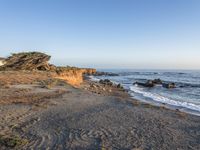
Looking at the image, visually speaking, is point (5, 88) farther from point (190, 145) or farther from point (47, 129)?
point (190, 145)

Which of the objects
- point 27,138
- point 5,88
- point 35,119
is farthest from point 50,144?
point 5,88

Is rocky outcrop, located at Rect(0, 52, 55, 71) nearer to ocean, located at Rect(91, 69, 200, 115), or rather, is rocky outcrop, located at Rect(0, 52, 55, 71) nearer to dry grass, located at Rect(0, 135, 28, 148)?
ocean, located at Rect(91, 69, 200, 115)

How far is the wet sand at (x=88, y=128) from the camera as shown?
7.99 metres

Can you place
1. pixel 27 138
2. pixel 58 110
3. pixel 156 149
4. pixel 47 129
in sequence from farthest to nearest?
1. pixel 58 110
2. pixel 47 129
3. pixel 27 138
4. pixel 156 149

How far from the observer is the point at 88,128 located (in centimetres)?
987

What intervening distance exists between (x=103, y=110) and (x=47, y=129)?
4881 millimetres

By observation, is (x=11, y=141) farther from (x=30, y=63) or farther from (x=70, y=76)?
(x=30, y=63)

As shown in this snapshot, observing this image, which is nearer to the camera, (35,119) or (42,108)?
(35,119)

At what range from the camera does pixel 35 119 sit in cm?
1087

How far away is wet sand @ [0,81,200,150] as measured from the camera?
26.2ft

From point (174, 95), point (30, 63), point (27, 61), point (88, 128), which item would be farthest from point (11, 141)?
point (30, 63)

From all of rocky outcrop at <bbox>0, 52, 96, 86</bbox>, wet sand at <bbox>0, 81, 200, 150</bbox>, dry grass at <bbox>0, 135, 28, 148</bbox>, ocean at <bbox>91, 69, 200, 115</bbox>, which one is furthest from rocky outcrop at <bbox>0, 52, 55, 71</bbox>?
dry grass at <bbox>0, 135, 28, 148</bbox>

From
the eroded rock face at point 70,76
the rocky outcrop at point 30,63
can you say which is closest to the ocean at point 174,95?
the eroded rock face at point 70,76

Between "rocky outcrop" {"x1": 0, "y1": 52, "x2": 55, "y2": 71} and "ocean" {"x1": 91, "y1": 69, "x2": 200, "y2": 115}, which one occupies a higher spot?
"rocky outcrop" {"x1": 0, "y1": 52, "x2": 55, "y2": 71}
